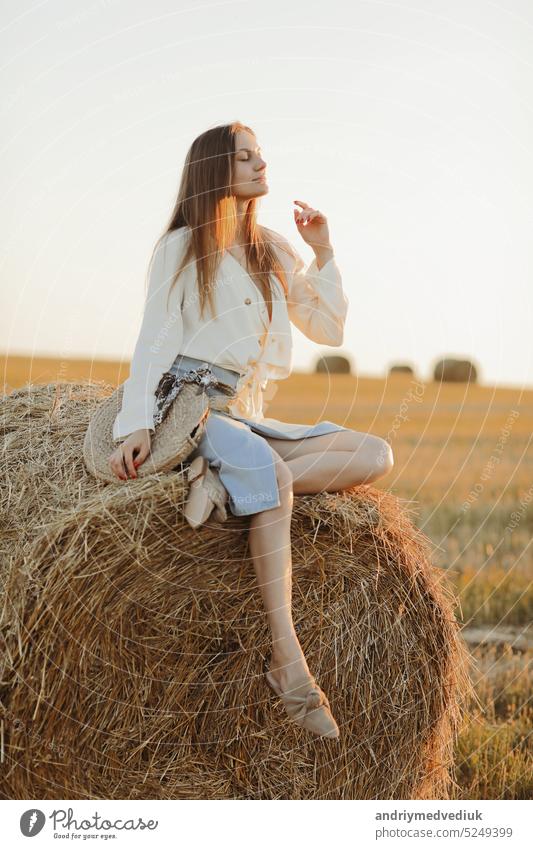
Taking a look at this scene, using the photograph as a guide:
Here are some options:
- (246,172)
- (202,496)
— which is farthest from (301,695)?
(246,172)

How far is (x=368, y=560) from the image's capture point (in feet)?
10.2

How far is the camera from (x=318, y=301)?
332cm

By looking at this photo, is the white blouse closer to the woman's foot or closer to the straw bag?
the straw bag

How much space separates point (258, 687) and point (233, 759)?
22 cm

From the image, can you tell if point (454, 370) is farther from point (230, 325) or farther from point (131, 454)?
point (131, 454)

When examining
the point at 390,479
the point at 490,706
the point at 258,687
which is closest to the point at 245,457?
the point at 258,687

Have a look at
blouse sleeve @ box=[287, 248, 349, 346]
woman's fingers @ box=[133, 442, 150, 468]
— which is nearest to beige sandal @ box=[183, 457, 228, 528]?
woman's fingers @ box=[133, 442, 150, 468]

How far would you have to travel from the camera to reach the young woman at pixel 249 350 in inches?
110

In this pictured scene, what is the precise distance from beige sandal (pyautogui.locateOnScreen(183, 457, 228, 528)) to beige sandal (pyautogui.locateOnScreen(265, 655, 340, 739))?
0.49 m

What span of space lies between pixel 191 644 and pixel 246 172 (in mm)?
1378

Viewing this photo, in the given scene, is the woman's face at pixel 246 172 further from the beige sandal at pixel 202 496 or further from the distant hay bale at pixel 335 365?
the distant hay bale at pixel 335 365

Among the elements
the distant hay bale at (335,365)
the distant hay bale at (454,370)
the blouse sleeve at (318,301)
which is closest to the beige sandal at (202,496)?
the blouse sleeve at (318,301)

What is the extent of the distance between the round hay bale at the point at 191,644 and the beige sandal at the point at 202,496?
0.03 m

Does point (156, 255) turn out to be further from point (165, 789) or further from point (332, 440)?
point (165, 789)
